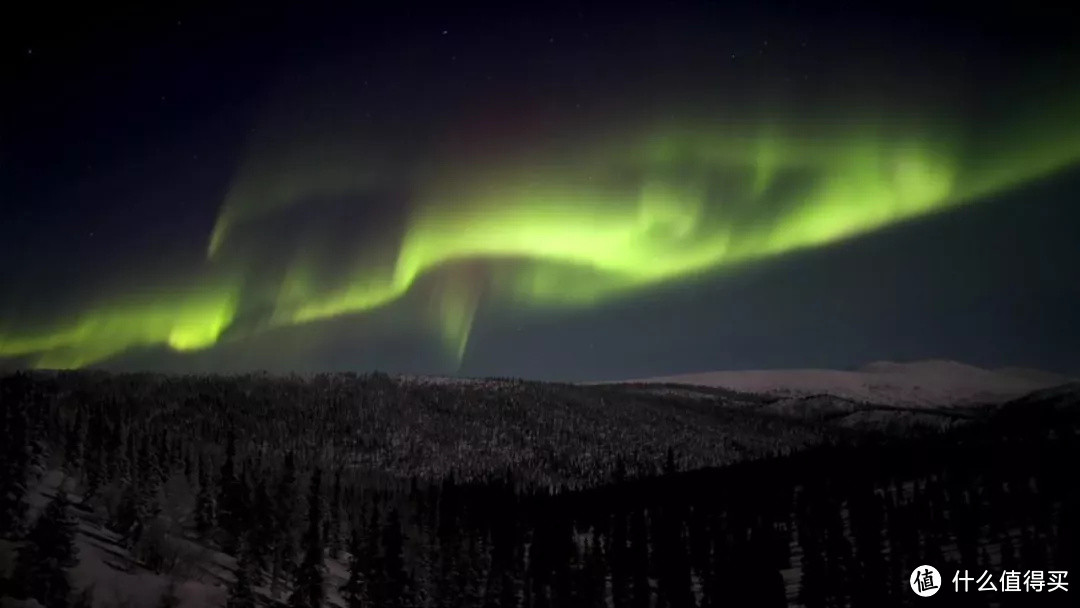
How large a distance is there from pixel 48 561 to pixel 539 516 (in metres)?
30.3

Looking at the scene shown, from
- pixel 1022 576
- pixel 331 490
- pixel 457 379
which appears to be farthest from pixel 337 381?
pixel 1022 576

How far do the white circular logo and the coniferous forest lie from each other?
803 mm

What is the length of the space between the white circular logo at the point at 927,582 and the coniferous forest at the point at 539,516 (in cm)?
80

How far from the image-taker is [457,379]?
412 feet

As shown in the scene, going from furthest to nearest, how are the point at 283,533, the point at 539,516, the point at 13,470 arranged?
the point at 539,516 < the point at 283,533 < the point at 13,470

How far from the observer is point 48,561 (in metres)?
25.1

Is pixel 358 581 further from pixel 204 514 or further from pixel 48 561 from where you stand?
pixel 48 561

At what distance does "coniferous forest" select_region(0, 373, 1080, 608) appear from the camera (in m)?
31.8

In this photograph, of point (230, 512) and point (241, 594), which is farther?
point (230, 512)

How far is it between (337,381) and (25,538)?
3511 inches

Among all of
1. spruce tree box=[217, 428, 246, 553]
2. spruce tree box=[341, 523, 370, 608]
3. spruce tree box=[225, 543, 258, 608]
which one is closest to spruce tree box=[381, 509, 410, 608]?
spruce tree box=[341, 523, 370, 608]

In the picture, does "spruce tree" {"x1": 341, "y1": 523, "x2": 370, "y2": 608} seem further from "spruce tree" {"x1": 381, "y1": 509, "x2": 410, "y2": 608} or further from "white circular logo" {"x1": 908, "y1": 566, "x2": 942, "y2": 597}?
"white circular logo" {"x1": 908, "y1": 566, "x2": 942, "y2": 597}

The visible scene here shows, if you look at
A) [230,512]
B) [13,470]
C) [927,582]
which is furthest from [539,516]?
[13,470]

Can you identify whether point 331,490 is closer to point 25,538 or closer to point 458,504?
point 458,504
